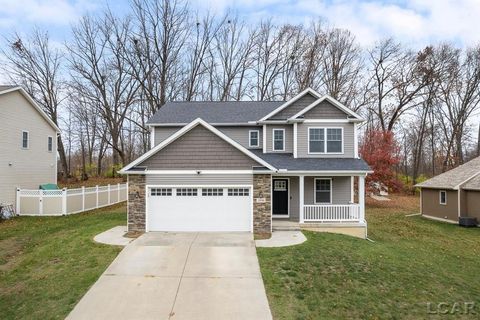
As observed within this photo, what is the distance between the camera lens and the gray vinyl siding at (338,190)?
51.9ft

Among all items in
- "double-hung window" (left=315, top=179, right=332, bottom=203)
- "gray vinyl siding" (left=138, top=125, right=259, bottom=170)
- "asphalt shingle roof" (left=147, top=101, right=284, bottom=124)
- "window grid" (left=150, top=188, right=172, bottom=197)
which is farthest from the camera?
"asphalt shingle roof" (left=147, top=101, right=284, bottom=124)

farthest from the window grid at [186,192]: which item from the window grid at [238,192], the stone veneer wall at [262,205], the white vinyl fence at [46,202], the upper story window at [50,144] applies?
the upper story window at [50,144]

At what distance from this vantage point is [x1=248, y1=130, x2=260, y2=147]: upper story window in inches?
683

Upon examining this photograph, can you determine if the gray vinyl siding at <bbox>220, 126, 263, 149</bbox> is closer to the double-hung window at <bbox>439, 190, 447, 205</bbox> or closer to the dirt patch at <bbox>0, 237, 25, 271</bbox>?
the dirt patch at <bbox>0, 237, 25, 271</bbox>

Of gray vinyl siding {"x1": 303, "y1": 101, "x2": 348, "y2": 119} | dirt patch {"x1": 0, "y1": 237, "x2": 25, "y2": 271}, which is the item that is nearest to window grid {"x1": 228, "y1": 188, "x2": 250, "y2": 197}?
gray vinyl siding {"x1": 303, "y1": 101, "x2": 348, "y2": 119}

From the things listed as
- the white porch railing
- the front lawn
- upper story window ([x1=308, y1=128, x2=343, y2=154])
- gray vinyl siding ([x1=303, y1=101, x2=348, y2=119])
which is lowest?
the front lawn

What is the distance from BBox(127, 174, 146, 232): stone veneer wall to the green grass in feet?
5.26

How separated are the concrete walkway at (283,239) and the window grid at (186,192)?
3.33 m

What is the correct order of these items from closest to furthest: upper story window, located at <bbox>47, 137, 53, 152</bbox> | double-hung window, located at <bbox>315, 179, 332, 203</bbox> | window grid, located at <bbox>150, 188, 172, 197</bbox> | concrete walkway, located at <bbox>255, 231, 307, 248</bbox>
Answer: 1. concrete walkway, located at <bbox>255, 231, 307, 248</bbox>
2. window grid, located at <bbox>150, 188, 172, 197</bbox>
3. double-hung window, located at <bbox>315, 179, 332, 203</bbox>
4. upper story window, located at <bbox>47, 137, 53, 152</bbox>

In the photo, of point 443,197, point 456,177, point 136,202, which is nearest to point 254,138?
point 136,202

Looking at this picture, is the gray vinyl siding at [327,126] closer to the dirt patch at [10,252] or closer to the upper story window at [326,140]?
the upper story window at [326,140]

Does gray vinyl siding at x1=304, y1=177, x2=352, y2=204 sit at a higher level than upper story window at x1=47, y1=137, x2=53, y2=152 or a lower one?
lower

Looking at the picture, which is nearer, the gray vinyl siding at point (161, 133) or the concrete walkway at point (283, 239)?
the concrete walkway at point (283, 239)

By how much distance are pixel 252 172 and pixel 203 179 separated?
201 cm
